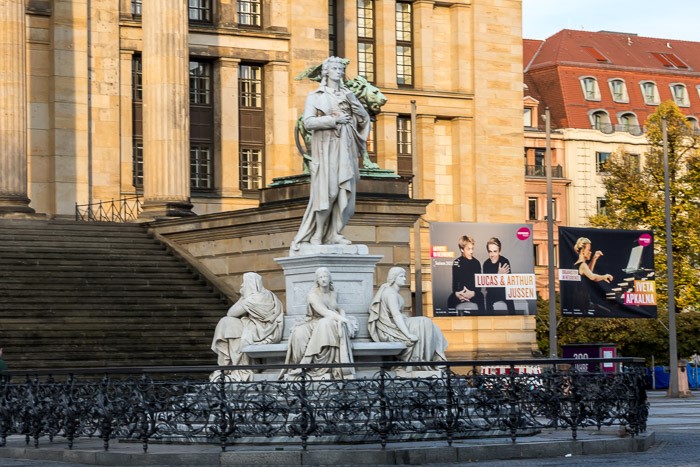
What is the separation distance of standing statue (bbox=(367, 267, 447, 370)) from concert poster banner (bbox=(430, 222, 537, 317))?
80.3 feet

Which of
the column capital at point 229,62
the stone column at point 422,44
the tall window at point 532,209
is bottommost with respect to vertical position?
the tall window at point 532,209

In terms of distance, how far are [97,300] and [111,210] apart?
1395 cm

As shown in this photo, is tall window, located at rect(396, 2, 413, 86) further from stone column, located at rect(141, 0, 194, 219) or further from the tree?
stone column, located at rect(141, 0, 194, 219)

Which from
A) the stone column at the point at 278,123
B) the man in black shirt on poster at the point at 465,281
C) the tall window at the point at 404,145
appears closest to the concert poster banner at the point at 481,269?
the man in black shirt on poster at the point at 465,281

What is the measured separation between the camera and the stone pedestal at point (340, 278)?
2067 centimetres

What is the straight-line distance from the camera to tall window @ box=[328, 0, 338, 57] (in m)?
58.7

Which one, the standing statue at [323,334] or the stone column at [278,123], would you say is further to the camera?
the stone column at [278,123]

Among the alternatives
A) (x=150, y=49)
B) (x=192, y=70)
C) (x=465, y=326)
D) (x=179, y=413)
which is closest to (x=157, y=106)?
(x=150, y=49)

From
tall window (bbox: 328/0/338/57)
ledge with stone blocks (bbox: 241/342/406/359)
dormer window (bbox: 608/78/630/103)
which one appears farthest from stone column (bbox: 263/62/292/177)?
dormer window (bbox: 608/78/630/103)

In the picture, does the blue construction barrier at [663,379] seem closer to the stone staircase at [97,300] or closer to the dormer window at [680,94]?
the stone staircase at [97,300]

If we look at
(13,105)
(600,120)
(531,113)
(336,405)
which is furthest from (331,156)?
(600,120)

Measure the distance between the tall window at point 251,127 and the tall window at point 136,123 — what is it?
3657mm

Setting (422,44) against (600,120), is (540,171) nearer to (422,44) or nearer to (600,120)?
(600,120)

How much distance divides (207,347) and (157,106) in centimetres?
1228
